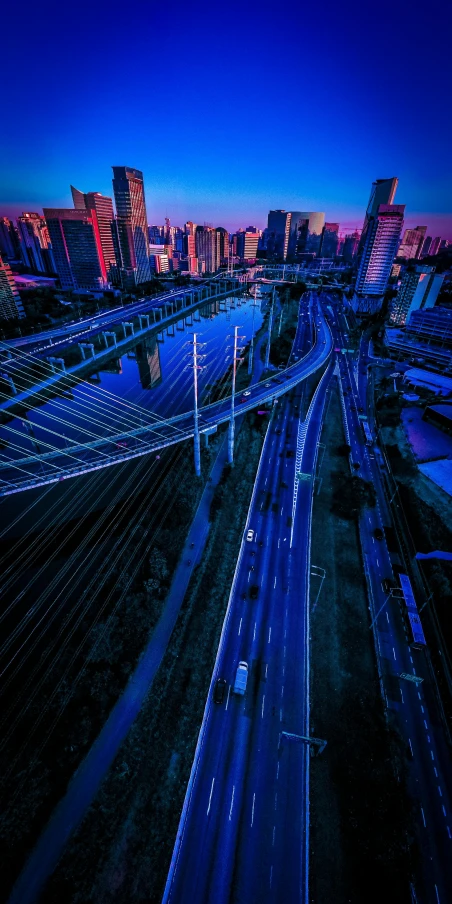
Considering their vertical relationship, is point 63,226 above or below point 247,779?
above

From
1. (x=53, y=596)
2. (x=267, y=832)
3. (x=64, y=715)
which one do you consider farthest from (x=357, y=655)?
(x=53, y=596)

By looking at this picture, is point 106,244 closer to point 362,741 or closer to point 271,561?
point 271,561

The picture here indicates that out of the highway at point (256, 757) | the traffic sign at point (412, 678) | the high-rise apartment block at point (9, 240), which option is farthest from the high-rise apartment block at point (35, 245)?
the traffic sign at point (412, 678)

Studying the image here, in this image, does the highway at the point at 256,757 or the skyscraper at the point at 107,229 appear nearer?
the highway at the point at 256,757

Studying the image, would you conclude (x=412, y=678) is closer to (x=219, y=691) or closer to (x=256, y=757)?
(x=256, y=757)

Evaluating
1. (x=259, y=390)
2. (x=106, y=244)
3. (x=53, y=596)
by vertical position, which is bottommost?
(x=53, y=596)

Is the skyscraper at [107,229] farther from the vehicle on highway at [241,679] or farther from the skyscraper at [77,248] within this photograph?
the vehicle on highway at [241,679]

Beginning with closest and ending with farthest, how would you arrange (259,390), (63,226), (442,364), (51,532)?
(51,532) < (259,390) < (442,364) < (63,226)
